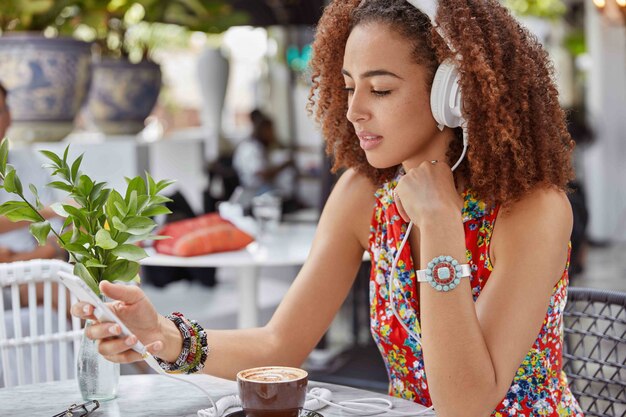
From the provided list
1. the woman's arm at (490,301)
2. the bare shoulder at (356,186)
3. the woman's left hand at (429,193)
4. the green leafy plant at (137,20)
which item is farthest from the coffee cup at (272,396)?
the green leafy plant at (137,20)

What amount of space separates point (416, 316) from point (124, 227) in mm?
614

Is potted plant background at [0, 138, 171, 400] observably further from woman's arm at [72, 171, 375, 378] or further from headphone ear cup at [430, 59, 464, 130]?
headphone ear cup at [430, 59, 464, 130]

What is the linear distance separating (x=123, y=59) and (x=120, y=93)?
18 cm

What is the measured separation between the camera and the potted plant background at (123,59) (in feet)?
14.7

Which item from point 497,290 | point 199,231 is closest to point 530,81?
point 497,290

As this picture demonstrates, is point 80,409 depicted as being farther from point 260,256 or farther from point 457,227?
point 260,256

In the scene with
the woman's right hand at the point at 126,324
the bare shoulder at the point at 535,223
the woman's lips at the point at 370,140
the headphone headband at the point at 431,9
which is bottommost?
the woman's right hand at the point at 126,324

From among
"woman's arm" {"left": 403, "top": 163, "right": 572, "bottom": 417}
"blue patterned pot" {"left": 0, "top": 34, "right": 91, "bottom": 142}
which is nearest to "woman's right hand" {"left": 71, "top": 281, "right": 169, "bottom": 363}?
"woman's arm" {"left": 403, "top": 163, "right": 572, "bottom": 417}

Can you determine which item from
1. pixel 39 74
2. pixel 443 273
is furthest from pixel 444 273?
pixel 39 74

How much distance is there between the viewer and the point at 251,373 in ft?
4.22

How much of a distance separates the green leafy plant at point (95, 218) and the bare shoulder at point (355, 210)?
556mm

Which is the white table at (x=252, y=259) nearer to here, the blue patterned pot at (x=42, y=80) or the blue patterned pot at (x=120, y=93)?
the blue patterned pot at (x=42, y=80)

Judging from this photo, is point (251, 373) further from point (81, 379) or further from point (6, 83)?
point (6, 83)

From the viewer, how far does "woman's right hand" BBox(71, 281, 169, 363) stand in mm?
1222
